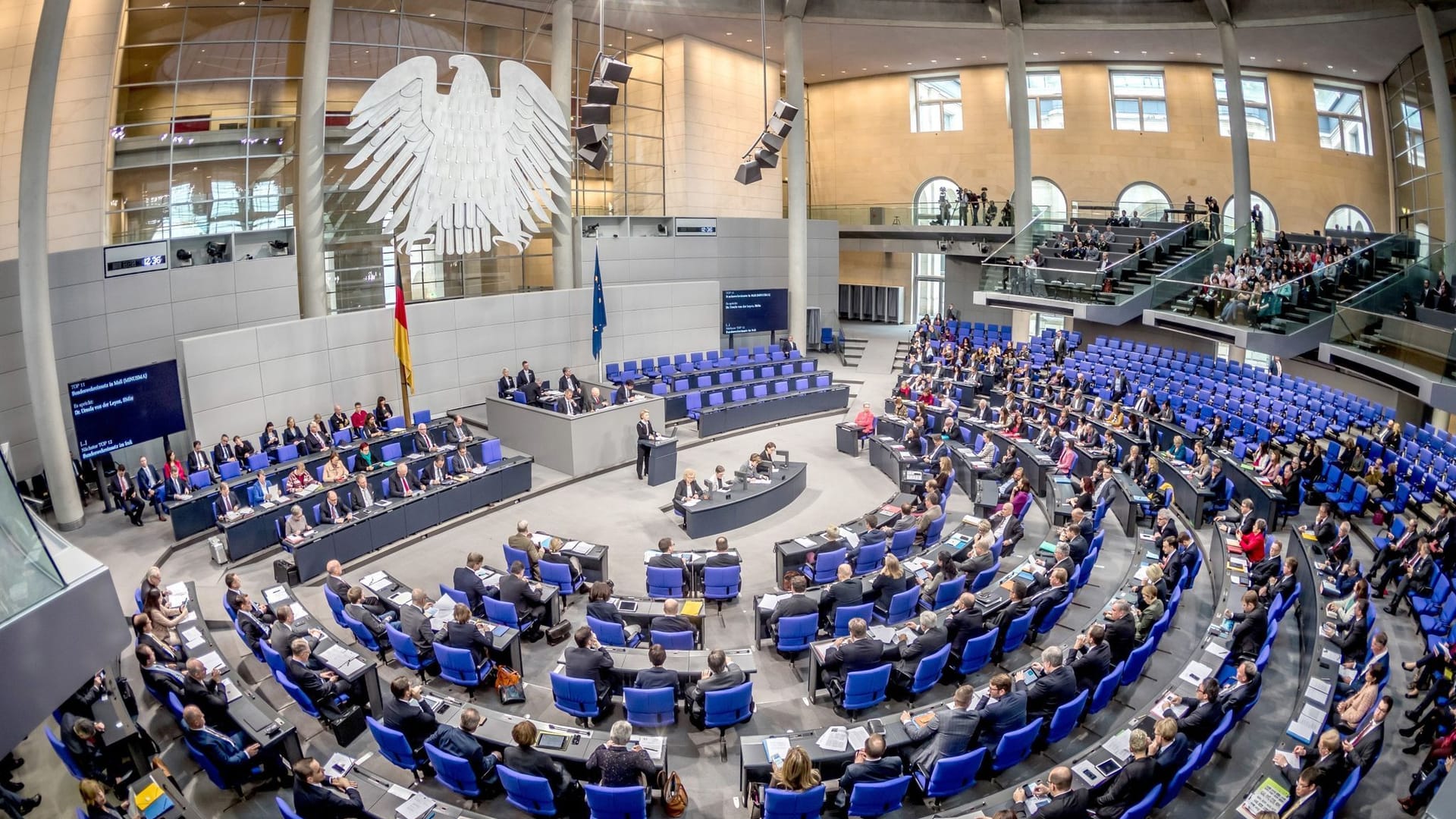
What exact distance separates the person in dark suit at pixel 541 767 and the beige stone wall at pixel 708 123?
831 inches

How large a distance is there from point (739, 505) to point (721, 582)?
126 inches

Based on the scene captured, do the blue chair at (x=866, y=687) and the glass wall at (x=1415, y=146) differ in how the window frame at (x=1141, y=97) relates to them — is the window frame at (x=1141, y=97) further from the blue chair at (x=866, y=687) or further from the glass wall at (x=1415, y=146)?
the blue chair at (x=866, y=687)

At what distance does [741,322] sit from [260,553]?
1659 cm

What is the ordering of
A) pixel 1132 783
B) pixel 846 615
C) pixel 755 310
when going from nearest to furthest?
pixel 1132 783
pixel 846 615
pixel 755 310

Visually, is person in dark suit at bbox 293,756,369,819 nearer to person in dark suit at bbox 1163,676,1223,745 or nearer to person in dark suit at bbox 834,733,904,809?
person in dark suit at bbox 834,733,904,809

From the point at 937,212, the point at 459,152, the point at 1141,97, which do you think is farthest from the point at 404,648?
the point at 1141,97

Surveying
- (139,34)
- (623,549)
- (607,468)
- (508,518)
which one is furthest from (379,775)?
(139,34)

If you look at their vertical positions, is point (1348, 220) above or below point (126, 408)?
above

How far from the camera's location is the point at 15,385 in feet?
46.9

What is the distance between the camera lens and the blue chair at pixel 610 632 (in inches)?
365

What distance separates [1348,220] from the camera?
28.6 meters

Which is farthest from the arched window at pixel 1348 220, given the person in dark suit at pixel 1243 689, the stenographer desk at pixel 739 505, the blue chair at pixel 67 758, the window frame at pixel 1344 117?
the blue chair at pixel 67 758

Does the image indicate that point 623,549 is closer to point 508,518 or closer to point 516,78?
point 508,518

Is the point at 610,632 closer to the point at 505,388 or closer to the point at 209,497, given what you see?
the point at 209,497
